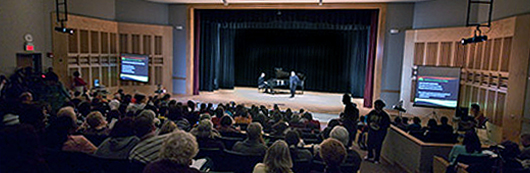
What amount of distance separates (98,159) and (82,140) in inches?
16.1

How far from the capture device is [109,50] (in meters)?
12.0

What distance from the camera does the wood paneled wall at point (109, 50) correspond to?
10.3m

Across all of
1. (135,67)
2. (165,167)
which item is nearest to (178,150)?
(165,167)

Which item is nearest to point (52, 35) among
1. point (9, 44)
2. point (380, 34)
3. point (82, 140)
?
point (9, 44)

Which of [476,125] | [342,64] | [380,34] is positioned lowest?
[476,125]

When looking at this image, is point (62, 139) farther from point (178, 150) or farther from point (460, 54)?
point (460, 54)

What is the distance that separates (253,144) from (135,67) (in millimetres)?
9498

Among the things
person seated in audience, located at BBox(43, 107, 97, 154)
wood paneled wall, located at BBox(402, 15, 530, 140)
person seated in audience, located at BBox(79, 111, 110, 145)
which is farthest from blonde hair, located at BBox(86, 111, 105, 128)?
wood paneled wall, located at BBox(402, 15, 530, 140)

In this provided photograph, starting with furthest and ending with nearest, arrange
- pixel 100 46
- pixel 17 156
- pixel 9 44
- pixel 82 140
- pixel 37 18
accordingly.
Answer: pixel 100 46
pixel 37 18
pixel 9 44
pixel 82 140
pixel 17 156

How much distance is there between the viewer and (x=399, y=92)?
38.4 feet

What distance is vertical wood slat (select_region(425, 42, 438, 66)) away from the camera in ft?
33.7

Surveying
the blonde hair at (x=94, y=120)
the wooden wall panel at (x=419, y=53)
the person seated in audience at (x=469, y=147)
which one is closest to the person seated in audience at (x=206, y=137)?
the blonde hair at (x=94, y=120)

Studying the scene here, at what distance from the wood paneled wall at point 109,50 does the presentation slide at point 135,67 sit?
0.39 meters

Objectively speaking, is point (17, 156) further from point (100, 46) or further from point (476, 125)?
point (100, 46)
